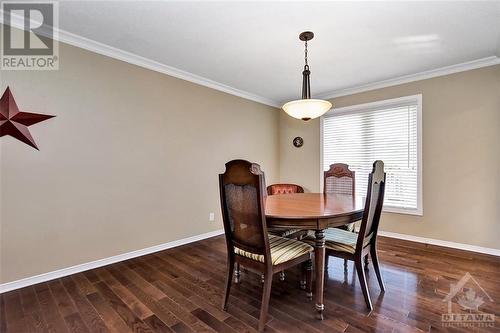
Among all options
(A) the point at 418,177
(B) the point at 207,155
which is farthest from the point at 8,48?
(A) the point at 418,177

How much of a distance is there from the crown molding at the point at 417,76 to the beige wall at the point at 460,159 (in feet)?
0.21

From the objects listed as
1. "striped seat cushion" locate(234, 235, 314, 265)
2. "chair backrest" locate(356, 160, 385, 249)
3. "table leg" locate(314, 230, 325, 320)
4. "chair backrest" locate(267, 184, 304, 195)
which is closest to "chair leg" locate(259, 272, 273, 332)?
"striped seat cushion" locate(234, 235, 314, 265)

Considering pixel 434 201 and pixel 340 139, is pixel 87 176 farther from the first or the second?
pixel 434 201

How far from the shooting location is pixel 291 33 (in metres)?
2.40

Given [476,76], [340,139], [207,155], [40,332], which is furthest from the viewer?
[340,139]

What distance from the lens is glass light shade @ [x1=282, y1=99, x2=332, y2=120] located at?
2.30m

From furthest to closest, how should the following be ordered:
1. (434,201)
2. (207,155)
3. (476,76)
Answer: (207,155) → (434,201) → (476,76)

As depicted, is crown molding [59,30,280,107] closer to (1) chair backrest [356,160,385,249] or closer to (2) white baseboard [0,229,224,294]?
(2) white baseboard [0,229,224,294]

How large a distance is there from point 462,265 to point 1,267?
14.8 feet

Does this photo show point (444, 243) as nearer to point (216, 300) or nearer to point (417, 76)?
point (417, 76)

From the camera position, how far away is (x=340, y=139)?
4254mm

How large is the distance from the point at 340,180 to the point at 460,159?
1.59 m

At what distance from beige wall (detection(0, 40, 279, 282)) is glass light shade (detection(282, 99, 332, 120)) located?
171cm

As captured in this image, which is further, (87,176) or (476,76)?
(476,76)
